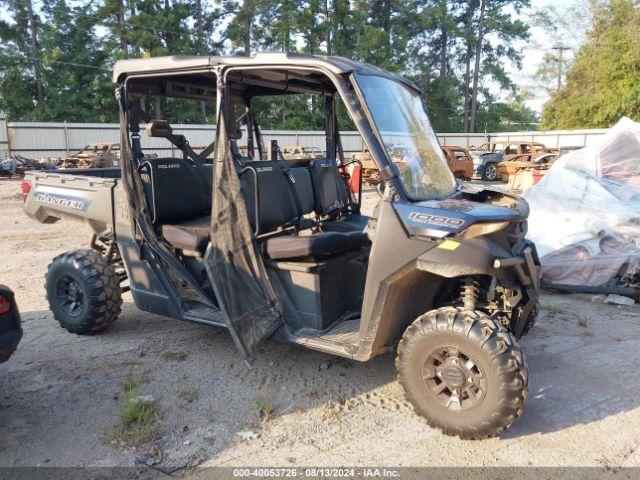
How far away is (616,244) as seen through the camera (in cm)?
668

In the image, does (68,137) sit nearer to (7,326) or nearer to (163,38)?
(163,38)

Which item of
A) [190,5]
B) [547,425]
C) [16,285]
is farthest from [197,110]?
[547,425]

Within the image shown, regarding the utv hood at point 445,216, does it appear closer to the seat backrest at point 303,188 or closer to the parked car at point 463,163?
the seat backrest at point 303,188

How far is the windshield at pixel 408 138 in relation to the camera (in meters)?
3.62

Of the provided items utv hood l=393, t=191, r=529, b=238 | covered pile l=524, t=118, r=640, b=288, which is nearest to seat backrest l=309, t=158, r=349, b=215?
utv hood l=393, t=191, r=529, b=238

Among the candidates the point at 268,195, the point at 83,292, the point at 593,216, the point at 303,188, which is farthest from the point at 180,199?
the point at 593,216

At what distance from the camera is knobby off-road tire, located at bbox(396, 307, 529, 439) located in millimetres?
3166

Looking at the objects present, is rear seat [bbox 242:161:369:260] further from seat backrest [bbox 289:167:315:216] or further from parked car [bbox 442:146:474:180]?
parked car [bbox 442:146:474:180]

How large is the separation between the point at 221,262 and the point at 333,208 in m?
1.80

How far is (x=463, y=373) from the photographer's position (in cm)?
332

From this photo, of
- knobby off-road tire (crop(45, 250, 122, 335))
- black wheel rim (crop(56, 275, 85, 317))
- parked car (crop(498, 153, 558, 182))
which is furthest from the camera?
parked car (crop(498, 153, 558, 182))

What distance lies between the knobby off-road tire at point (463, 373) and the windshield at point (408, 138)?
0.91 m

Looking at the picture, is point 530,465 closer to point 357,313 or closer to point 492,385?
point 492,385

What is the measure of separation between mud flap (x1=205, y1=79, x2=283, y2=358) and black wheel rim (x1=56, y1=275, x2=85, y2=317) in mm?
1835
